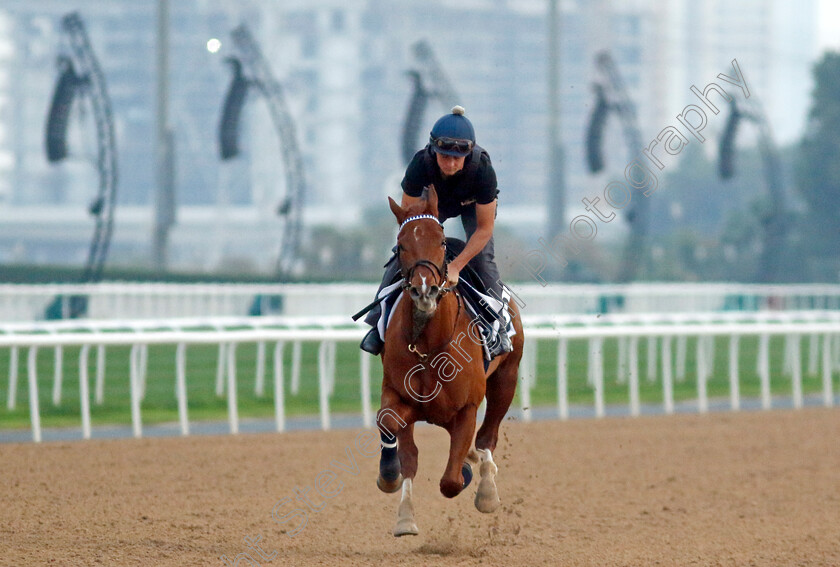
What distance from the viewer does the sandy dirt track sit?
5.78m

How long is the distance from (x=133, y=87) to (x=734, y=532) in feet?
186

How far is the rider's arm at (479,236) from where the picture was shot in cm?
575

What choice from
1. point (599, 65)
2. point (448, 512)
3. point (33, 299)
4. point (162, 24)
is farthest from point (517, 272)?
point (448, 512)

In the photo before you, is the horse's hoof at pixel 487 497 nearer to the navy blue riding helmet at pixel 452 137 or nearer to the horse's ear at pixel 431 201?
the horse's ear at pixel 431 201

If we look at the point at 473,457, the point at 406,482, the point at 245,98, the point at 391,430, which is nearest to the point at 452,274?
the point at 391,430

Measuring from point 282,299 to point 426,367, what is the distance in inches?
650

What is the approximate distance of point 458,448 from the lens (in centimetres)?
574

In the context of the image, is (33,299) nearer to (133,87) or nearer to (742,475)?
(742,475)

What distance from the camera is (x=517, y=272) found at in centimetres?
3036

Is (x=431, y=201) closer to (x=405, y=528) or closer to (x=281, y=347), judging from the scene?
(x=405, y=528)

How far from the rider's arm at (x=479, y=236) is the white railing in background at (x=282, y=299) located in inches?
372

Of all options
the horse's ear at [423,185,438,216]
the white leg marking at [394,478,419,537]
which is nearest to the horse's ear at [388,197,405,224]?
the horse's ear at [423,185,438,216]

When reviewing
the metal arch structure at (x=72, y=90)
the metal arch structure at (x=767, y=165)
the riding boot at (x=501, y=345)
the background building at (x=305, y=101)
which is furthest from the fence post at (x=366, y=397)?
the background building at (x=305, y=101)

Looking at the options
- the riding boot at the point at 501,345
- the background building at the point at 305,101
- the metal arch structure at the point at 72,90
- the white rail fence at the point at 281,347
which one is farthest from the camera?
the background building at the point at 305,101
